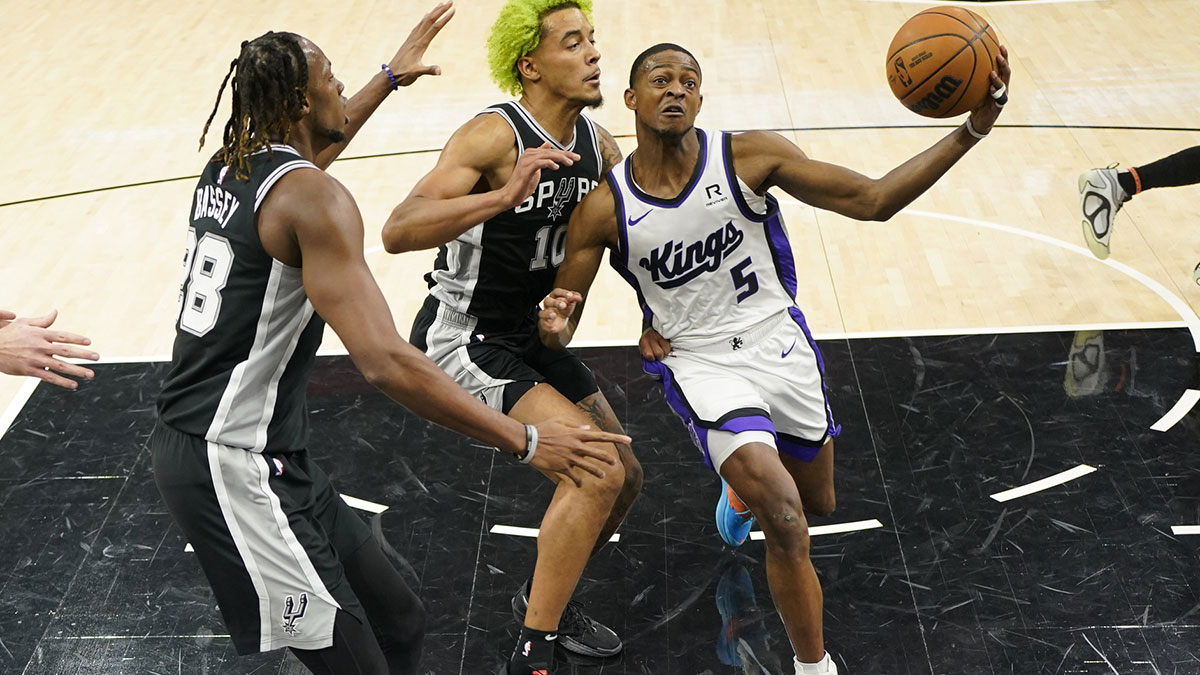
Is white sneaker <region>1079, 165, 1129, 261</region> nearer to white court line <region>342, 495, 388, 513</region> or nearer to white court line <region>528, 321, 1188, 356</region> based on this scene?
white court line <region>528, 321, 1188, 356</region>

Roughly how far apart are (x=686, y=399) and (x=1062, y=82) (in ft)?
19.7

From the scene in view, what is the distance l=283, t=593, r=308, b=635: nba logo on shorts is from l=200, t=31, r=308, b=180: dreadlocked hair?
108 centimetres

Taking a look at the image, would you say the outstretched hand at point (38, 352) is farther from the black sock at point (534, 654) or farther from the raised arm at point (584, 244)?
the black sock at point (534, 654)

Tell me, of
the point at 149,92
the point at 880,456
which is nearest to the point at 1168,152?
the point at 880,456

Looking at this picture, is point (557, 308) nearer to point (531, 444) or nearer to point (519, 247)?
point (519, 247)

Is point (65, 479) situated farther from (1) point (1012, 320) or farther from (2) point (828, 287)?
(1) point (1012, 320)

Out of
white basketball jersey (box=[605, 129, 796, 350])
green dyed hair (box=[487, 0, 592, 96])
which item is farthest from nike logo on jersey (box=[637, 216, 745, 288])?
green dyed hair (box=[487, 0, 592, 96])

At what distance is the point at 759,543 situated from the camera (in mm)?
4773

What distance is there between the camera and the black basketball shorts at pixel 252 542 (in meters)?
3.17

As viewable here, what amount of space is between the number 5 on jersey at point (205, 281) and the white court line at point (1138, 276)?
3.86 m

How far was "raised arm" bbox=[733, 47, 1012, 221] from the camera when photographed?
3.87 meters

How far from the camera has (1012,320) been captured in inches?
242

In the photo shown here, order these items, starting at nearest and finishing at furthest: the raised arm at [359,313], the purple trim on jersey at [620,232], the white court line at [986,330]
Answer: the raised arm at [359,313] < the purple trim on jersey at [620,232] < the white court line at [986,330]

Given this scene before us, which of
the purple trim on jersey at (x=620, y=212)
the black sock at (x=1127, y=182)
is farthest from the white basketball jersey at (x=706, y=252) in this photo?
the black sock at (x=1127, y=182)
